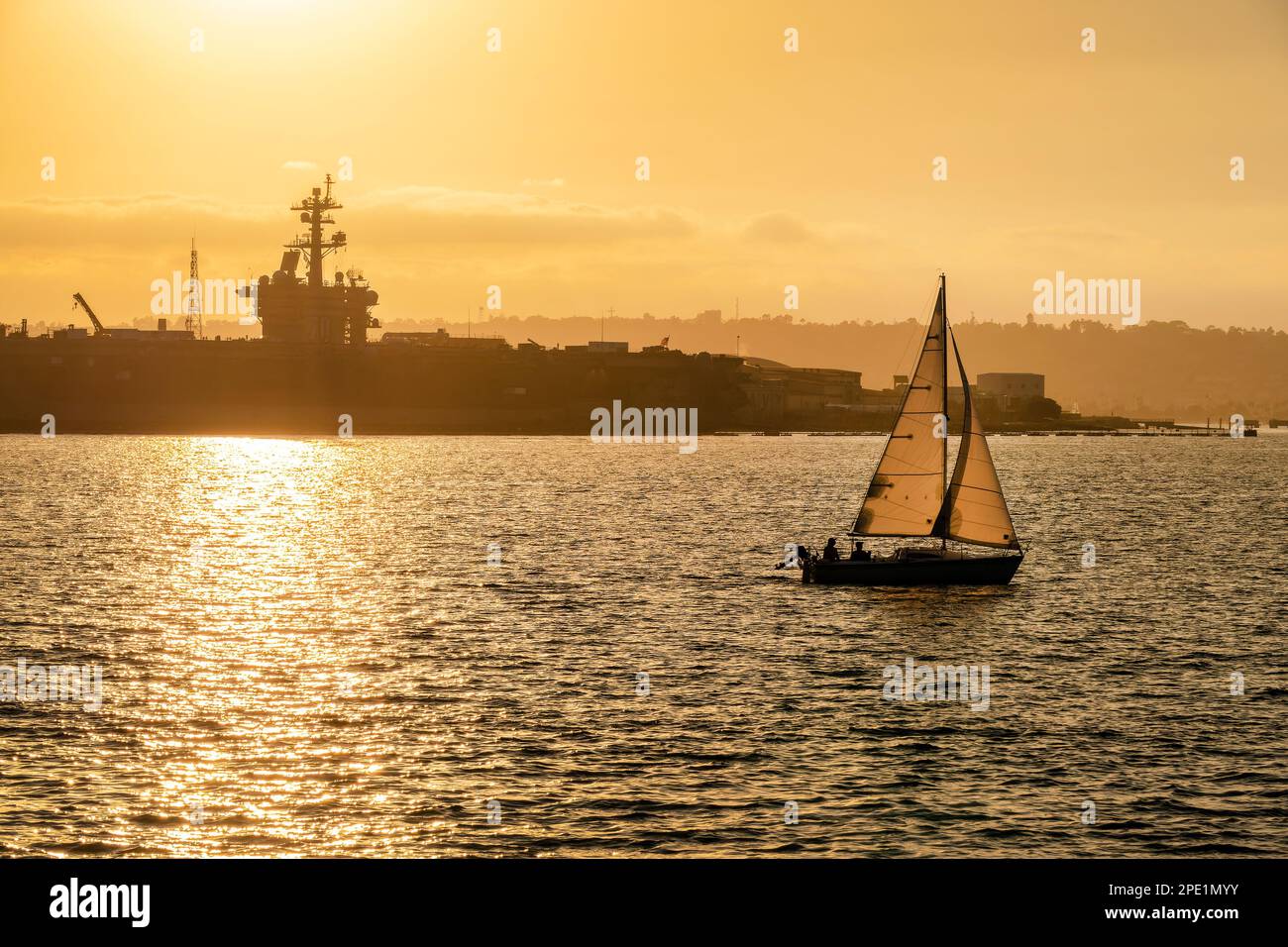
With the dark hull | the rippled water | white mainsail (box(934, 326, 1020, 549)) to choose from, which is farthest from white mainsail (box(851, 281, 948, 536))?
the rippled water

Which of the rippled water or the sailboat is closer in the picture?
the rippled water

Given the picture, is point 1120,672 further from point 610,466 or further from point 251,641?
point 610,466

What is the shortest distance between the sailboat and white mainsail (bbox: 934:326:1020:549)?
0.04m

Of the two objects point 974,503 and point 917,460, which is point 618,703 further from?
point 974,503

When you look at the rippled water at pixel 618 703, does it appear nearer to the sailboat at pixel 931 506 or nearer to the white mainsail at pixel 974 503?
the sailboat at pixel 931 506

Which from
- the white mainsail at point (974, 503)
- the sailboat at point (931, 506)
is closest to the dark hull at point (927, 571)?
the sailboat at point (931, 506)

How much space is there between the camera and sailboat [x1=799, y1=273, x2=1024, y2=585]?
178ft

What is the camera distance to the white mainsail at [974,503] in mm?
54500

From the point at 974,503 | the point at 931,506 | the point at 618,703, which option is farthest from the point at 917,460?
the point at 618,703

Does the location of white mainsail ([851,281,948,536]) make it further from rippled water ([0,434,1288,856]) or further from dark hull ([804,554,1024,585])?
rippled water ([0,434,1288,856])

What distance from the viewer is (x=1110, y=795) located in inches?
1016

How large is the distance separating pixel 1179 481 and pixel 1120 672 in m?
124

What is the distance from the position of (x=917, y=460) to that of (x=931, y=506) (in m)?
2.07
